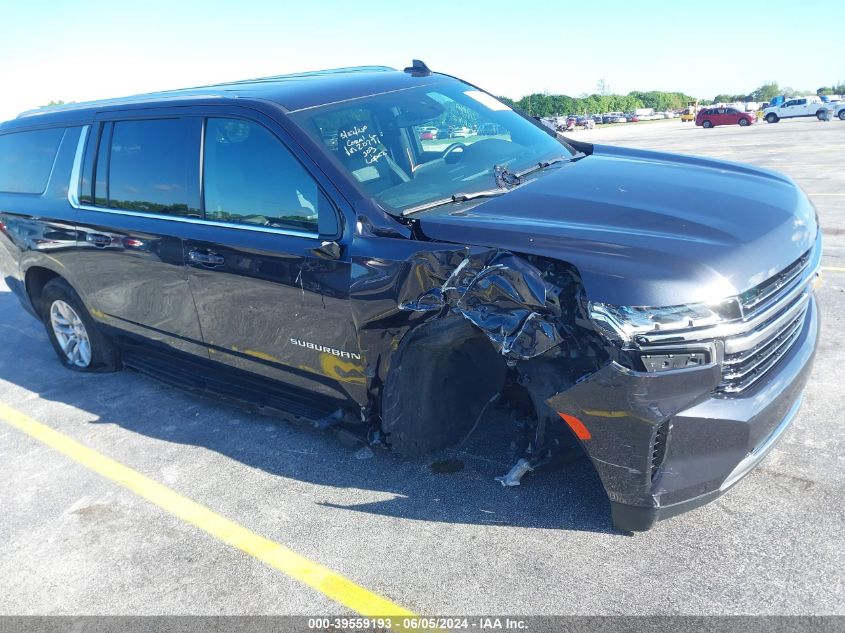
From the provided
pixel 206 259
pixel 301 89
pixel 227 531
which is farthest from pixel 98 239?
pixel 227 531

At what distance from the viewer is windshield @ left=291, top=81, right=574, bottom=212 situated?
341 centimetres

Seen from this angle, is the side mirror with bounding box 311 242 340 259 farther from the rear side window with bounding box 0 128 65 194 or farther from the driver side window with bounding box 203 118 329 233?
the rear side window with bounding box 0 128 65 194

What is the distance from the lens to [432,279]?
9.62 ft

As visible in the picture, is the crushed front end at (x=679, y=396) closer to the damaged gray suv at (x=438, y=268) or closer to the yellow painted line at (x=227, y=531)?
the damaged gray suv at (x=438, y=268)

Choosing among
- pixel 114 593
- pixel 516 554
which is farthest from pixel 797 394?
pixel 114 593

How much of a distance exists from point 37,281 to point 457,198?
4025 mm

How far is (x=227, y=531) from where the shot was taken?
3.32 m

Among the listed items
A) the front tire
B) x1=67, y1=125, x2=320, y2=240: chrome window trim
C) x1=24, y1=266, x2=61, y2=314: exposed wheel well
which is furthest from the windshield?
x1=24, y1=266, x2=61, y2=314: exposed wheel well

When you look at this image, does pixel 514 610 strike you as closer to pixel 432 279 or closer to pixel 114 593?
pixel 432 279

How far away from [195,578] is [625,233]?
2330 mm

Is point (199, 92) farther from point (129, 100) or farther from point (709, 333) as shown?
point (709, 333)

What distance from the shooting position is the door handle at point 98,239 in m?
4.55

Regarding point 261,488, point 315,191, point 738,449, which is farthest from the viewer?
point 261,488

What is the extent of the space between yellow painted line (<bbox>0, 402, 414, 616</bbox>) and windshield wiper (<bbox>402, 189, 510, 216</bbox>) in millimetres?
1653
